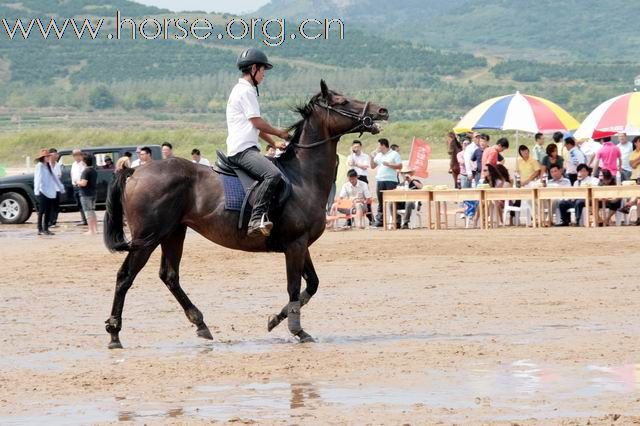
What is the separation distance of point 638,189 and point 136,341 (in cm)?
1331

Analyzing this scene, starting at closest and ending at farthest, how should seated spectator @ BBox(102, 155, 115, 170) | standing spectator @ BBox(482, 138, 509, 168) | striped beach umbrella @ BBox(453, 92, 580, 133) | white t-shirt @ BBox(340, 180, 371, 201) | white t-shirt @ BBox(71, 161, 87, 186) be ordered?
1. standing spectator @ BBox(482, 138, 509, 168)
2. white t-shirt @ BBox(340, 180, 371, 201)
3. striped beach umbrella @ BBox(453, 92, 580, 133)
4. white t-shirt @ BBox(71, 161, 87, 186)
5. seated spectator @ BBox(102, 155, 115, 170)

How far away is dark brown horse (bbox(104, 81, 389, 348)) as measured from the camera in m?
12.9

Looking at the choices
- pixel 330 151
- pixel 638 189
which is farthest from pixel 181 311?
pixel 638 189

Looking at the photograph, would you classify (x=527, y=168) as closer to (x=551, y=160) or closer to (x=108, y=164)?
(x=551, y=160)

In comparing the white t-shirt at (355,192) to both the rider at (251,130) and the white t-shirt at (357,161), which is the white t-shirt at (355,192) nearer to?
the white t-shirt at (357,161)

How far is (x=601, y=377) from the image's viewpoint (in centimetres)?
1041

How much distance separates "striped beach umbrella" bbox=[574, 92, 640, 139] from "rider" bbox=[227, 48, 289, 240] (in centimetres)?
1439

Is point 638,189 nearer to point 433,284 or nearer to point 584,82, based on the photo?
point 433,284

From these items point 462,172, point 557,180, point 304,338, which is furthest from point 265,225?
point 462,172

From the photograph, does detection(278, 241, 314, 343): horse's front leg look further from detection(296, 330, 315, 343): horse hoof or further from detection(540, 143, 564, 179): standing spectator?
detection(540, 143, 564, 179): standing spectator

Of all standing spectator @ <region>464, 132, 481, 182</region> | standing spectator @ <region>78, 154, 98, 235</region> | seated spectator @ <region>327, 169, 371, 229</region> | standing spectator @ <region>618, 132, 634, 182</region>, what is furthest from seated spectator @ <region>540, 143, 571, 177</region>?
standing spectator @ <region>78, 154, 98, 235</region>

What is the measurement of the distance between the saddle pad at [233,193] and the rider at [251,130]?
0.52ft

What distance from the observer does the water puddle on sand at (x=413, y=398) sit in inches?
370

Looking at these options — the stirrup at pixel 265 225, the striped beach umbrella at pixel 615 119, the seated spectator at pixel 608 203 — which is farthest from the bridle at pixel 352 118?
the striped beach umbrella at pixel 615 119
